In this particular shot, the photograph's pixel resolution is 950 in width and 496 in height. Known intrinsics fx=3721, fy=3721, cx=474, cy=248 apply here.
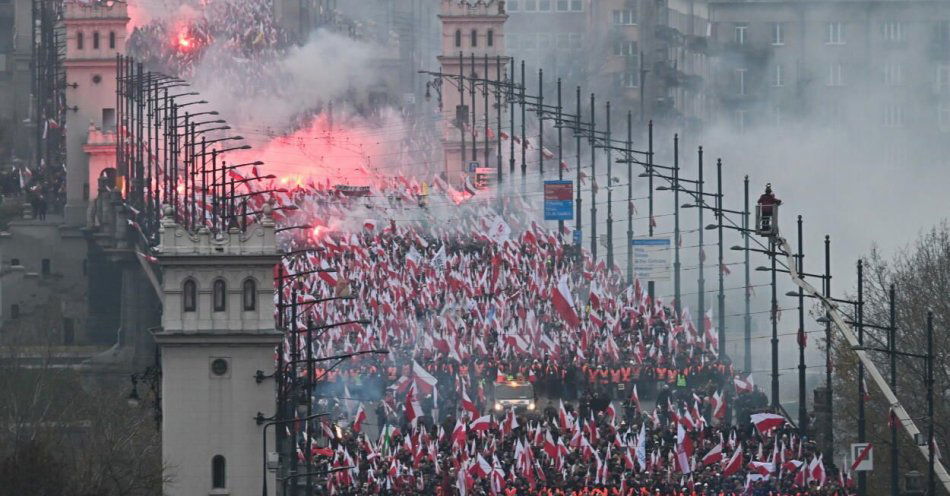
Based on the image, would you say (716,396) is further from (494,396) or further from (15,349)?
(15,349)

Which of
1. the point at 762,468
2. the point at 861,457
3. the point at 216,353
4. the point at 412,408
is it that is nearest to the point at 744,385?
the point at 412,408

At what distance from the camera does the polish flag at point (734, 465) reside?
107562mm

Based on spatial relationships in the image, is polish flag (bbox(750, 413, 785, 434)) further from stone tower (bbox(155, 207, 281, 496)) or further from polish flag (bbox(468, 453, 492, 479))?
stone tower (bbox(155, 207, 281, 496))

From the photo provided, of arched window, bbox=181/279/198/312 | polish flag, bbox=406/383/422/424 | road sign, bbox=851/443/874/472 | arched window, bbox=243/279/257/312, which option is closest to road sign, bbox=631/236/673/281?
polish flag, bbox=406/383/422/424

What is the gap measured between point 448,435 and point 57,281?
8655 cm

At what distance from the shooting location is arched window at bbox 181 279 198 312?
118 m

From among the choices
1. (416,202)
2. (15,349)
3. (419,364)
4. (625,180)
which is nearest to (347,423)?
(419,364)

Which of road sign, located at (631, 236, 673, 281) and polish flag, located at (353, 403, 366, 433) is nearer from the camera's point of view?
polish flag, located at (353, 403, 366, 433)

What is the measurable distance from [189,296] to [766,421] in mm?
19544

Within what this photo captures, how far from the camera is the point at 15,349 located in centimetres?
16188

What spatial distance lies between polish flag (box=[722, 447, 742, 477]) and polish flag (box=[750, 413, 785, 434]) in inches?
103

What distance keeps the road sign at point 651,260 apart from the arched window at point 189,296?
103 ft

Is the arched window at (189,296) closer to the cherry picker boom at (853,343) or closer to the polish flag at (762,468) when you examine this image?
the polish flag at (762,468)

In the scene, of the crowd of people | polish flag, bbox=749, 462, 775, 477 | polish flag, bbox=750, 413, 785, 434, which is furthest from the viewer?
polish flag, bbox=750, 413, 785, 434
